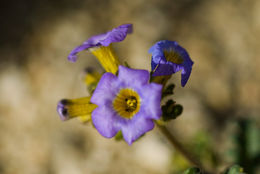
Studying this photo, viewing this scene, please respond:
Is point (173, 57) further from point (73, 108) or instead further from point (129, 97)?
point (73, 108)

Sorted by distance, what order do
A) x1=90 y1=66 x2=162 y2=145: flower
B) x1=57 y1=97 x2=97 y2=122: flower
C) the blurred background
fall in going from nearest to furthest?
x1=90 y1=66 x2=162 y2=145: flower, x1=57 y1=97 x2=97 y2=122: flower, the blurred background

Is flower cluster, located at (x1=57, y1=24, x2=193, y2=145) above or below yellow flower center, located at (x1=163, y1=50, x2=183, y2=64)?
below

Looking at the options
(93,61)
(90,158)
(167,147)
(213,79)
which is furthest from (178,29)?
(90,158)

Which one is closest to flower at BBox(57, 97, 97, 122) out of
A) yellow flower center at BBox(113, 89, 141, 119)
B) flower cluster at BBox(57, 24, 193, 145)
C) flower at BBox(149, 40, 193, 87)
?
flower cluster at BBox(57, 24, 193, 145)

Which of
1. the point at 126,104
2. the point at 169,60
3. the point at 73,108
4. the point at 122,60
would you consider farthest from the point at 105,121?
the point at 122,60

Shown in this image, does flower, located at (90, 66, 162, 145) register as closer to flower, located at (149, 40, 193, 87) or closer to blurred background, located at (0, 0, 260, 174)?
flower, located at (149, 40, 193, 87)

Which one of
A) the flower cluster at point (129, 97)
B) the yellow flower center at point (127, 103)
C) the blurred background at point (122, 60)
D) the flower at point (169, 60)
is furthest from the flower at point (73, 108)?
the blurred background at point (122, 60)
